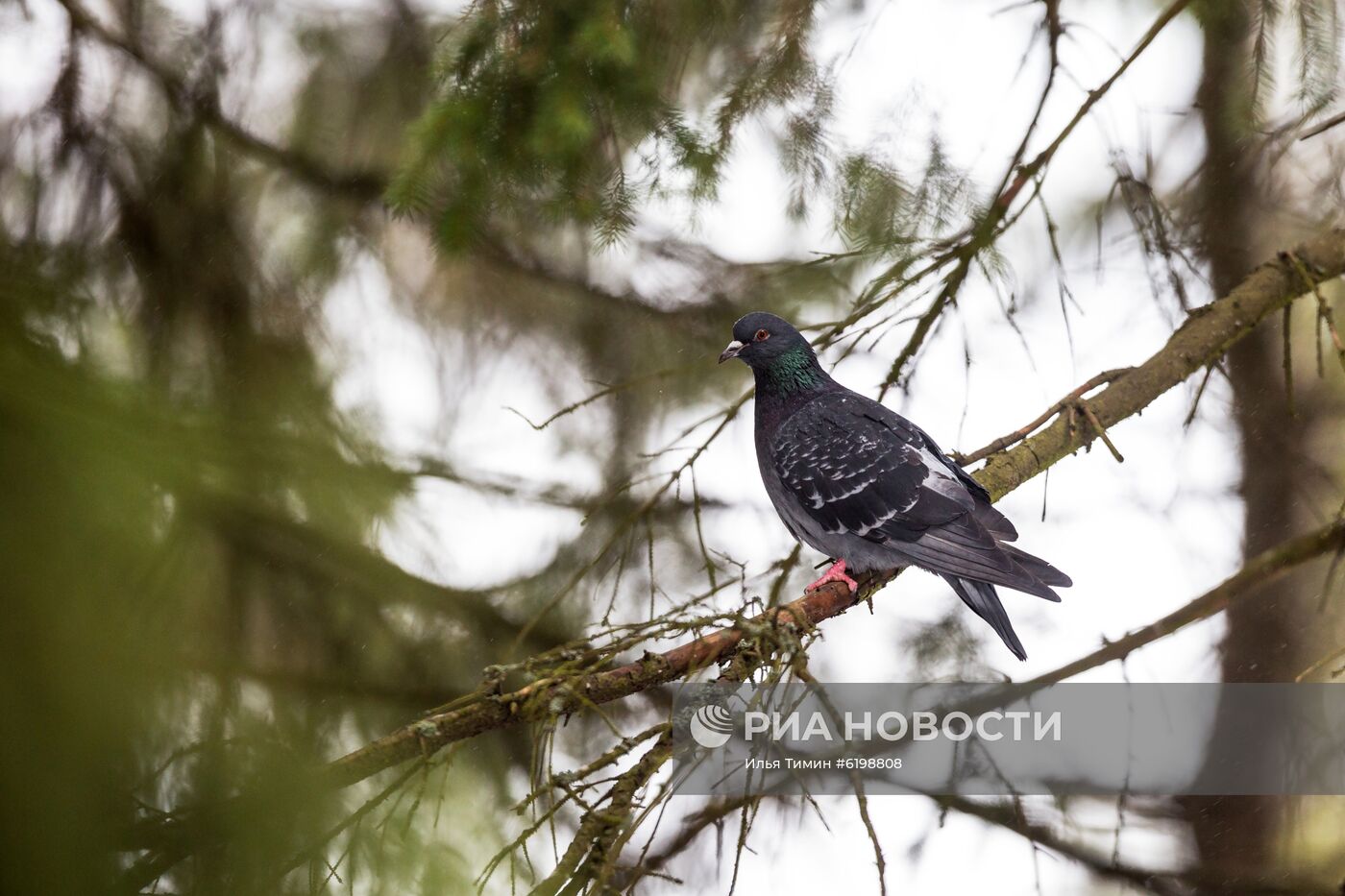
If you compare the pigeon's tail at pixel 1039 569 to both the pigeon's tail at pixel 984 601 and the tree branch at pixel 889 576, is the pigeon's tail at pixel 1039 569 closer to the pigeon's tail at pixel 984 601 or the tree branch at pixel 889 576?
the pigeon's tail at pixel 984 601

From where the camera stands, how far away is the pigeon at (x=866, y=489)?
180 centimetres

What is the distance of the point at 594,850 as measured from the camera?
54.4 inches

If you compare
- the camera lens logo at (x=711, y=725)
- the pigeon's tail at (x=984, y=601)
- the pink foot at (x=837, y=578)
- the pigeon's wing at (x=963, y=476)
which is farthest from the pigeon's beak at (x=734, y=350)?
the camera lens logo at (x=711, y=725)

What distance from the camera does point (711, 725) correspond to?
1.56 meters

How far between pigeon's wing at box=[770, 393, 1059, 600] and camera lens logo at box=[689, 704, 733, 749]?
51cm

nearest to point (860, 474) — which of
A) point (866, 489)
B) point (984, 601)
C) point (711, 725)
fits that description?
point (866, 489)

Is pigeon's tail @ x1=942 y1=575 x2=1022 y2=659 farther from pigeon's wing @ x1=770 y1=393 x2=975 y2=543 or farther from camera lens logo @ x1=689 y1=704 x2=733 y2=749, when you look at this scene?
camera lens logo @ x1=689 y1=704 x2=733 y2=749

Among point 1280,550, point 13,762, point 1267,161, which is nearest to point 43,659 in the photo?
point 13,762

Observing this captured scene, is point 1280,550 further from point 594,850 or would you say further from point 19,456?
point 19,456

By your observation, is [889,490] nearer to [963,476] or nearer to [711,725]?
[963,476]

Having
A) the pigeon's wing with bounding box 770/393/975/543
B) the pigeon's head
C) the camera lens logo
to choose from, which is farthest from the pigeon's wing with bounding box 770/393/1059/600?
the camera lens logo

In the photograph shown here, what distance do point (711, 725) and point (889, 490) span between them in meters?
0.64

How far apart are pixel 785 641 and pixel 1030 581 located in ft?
1.62

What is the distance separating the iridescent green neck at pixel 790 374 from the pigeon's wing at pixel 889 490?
6 centimetres
